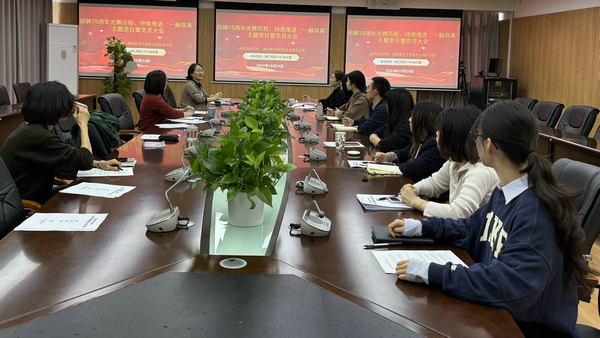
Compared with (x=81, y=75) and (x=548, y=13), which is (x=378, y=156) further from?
(x=81, y=75)

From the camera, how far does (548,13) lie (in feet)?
26.9

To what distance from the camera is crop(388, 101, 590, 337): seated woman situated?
121 cm

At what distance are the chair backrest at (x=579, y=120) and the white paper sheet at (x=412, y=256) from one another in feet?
13.2

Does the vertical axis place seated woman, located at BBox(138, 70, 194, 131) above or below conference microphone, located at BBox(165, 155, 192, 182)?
above

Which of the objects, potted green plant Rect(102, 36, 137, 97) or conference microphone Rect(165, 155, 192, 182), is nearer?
conference microphone Rect(165, 155, 192, 182)

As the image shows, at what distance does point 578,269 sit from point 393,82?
28.3 ft

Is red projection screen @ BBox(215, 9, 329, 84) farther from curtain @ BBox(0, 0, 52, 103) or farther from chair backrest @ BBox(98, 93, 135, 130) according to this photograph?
chair backrest @ BBox(98, 93, 135, 130)

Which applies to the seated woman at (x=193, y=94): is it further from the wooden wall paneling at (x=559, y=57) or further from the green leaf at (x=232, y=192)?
the wooden wall paneling at (x=559, y=57)

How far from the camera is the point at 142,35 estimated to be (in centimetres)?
911

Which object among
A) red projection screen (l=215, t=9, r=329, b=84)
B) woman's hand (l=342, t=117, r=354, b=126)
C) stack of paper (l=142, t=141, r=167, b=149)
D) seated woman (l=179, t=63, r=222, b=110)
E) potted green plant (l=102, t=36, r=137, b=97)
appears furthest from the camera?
red projection screen (l=215, t=9, r=329, b=84)

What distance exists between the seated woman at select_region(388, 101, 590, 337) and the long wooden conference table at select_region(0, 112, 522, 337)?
0.05 m

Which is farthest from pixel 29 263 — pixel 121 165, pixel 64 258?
pixel 121 165

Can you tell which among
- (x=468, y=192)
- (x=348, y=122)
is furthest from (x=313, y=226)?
(x=348, y=122)

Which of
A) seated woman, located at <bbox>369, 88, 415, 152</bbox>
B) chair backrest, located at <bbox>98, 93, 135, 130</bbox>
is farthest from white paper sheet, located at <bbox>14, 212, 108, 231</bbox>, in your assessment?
chair backrest, located at <bbox>98, 93, 135, 130</bbox>
